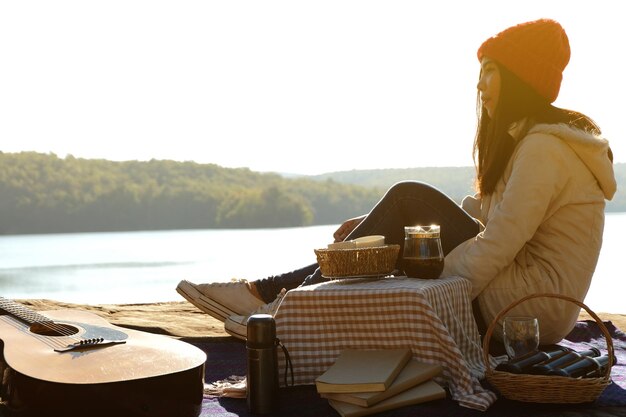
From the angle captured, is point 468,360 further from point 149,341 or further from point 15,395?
point 15,395

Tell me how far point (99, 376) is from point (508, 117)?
169cm

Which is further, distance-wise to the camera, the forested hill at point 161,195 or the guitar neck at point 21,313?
the forested hill at point 161,195

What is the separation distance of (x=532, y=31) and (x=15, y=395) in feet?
6.95

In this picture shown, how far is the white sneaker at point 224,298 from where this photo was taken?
314 cm

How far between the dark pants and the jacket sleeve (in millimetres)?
143

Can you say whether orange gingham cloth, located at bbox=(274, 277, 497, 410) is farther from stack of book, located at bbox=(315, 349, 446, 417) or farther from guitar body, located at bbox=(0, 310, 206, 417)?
guitar body, located at bbox=(0, 310, 206, 417)

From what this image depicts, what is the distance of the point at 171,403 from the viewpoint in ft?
6.26

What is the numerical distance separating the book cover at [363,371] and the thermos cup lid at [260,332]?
184 mm

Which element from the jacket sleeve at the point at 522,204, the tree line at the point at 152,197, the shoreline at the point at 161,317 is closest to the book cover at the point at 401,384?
the jacket sleeve at the point at 522,204

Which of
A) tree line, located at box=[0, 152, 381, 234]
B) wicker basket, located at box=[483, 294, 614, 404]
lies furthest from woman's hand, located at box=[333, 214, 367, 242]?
tree line, located at box=[0, 152, 381, 234]

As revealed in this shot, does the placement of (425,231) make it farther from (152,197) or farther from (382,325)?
(152,197)

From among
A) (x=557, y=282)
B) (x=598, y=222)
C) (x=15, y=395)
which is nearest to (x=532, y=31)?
(x=598, y=222)

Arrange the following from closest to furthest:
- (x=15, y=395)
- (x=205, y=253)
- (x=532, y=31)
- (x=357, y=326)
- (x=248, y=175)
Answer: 1. (x=15, y=395)
2. (x=357, y=326)
3. (x=532, y=31)
4. (x=205, y=253)
5. (x=248, y=175)

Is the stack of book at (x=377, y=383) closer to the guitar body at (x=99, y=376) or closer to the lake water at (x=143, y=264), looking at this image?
the guitar body at (x=99, y=376)
